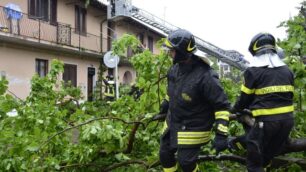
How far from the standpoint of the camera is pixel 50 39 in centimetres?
1711

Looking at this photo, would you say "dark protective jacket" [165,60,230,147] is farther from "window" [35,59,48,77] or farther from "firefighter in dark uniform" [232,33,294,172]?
"window" [35,59,48,77]

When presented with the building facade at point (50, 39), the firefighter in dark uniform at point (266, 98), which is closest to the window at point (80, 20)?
the building facade at point (50, 39)

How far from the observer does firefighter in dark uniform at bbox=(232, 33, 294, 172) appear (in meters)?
3.26

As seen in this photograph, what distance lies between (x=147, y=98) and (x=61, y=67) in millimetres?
2642

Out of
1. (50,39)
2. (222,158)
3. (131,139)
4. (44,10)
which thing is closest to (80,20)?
(44,10)

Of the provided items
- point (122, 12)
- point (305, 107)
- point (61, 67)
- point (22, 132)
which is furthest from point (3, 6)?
point (305, 107)

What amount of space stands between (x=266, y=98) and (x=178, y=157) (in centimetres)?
86

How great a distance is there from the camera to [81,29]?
2020 centimetres

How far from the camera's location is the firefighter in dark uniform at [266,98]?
3.26m

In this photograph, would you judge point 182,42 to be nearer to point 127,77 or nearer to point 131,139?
point 131,139

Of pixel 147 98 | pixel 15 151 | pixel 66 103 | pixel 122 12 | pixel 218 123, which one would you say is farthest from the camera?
pixel 122 12

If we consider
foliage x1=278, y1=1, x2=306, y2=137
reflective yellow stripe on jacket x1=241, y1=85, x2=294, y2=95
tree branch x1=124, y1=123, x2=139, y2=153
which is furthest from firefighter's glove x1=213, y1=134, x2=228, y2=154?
tree branch x1=124, y1=123, x2=139, y2=153

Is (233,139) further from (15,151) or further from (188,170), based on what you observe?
(15,151)

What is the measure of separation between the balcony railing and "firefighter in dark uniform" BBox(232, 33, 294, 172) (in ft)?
40.7
